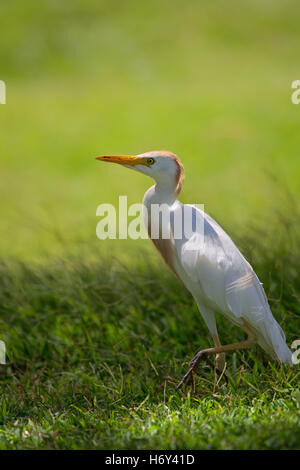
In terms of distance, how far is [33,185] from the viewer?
10469 millimetres

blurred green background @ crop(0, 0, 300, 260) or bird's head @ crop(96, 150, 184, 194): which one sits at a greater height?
blurred green background @ crop(0, 0, 300, 260)

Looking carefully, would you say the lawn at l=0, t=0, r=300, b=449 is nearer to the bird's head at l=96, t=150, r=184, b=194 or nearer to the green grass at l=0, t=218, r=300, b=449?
the green grass at l=0, t=218, r=300, b=449

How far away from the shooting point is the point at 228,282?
3461 millimetres

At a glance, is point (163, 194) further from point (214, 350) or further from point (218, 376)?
point (218, 376)

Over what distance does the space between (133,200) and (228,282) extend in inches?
232

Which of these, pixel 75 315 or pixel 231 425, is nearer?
pixel 231 425

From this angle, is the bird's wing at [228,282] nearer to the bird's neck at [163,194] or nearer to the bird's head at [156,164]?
the bird's neck at [163,194]

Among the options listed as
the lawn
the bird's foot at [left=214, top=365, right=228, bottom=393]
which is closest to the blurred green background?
the lawn

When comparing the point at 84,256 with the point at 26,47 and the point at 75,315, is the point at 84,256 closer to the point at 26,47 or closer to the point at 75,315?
the point at 75,315

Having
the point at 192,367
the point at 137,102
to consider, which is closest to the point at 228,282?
the point at 192,367

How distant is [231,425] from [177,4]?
12.6m

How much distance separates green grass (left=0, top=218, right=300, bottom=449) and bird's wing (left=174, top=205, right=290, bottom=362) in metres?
0.29

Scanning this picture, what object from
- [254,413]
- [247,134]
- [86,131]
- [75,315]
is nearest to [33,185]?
[86,131]

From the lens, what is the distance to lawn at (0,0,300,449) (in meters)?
3.51
